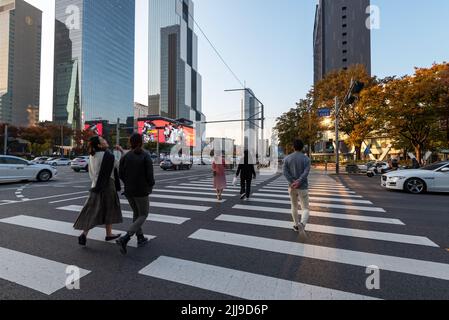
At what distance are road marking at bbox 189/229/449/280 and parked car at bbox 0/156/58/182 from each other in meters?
13.1

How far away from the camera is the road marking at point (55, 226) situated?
466 cm

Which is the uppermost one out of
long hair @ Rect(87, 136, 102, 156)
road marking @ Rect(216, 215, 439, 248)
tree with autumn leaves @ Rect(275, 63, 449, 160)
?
tree with autumn leaves @ Rect(275, 63, 449, 160)

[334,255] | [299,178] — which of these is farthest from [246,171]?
[334,255]

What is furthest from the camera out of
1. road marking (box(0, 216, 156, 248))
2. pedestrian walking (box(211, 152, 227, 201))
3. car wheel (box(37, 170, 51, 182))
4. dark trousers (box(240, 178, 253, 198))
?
car wheel (box(37, 170, 51, 182))

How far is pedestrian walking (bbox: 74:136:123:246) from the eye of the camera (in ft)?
13.3

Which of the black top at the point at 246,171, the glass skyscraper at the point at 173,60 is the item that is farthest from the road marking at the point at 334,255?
the glass skyscraper at the point at 173,60

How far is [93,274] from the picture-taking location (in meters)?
3.17

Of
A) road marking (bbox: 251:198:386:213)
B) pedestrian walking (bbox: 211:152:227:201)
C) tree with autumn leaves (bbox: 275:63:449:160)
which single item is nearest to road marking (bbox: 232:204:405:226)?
road marking (bbox: 251:198:386:213)

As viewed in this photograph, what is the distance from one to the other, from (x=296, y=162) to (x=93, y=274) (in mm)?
3675

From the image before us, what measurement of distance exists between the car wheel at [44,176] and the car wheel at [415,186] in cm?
1828

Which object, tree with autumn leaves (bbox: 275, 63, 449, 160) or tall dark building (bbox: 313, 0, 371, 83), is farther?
tall dark building (bbox: 313, 0, 371, 83)

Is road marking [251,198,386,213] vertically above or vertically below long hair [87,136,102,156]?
below

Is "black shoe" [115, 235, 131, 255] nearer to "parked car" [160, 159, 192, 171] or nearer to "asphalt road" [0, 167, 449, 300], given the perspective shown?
"asphalt road" [0, 167, 449, 300]
